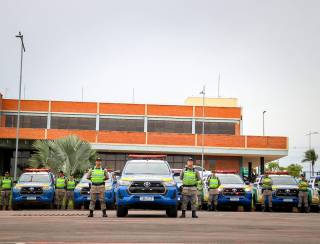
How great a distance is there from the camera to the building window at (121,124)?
233 feet

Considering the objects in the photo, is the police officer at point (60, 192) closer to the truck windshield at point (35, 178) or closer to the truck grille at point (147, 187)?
the truck windshield at point (35, 178)

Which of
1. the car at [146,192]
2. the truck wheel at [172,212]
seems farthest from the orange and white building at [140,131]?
the car at [146,192]

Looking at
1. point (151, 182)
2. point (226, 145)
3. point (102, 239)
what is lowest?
point (102, 239)

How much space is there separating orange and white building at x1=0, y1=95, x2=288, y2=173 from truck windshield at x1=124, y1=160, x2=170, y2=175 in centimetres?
4257

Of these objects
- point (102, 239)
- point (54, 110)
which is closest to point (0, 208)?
point (102, 239)

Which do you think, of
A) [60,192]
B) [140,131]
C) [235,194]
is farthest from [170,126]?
[235,194]

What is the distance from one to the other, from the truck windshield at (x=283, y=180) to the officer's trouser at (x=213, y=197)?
267cm

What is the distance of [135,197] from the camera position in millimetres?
20500

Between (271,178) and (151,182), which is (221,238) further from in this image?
(271,178)

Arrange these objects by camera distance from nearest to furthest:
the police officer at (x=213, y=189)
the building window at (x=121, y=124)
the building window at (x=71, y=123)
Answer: the police officer at (x=213, y=189)
the building window at (x=71, y=123)
the building window at (x=121, y=124)

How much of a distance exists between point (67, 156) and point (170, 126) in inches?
1139

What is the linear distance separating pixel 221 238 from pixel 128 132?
53.2 metres

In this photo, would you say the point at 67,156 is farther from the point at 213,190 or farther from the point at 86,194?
the point at 213,190

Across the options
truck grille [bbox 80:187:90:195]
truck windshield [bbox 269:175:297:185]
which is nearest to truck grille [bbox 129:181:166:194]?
truck grille [bbox 80:187:90:195]
